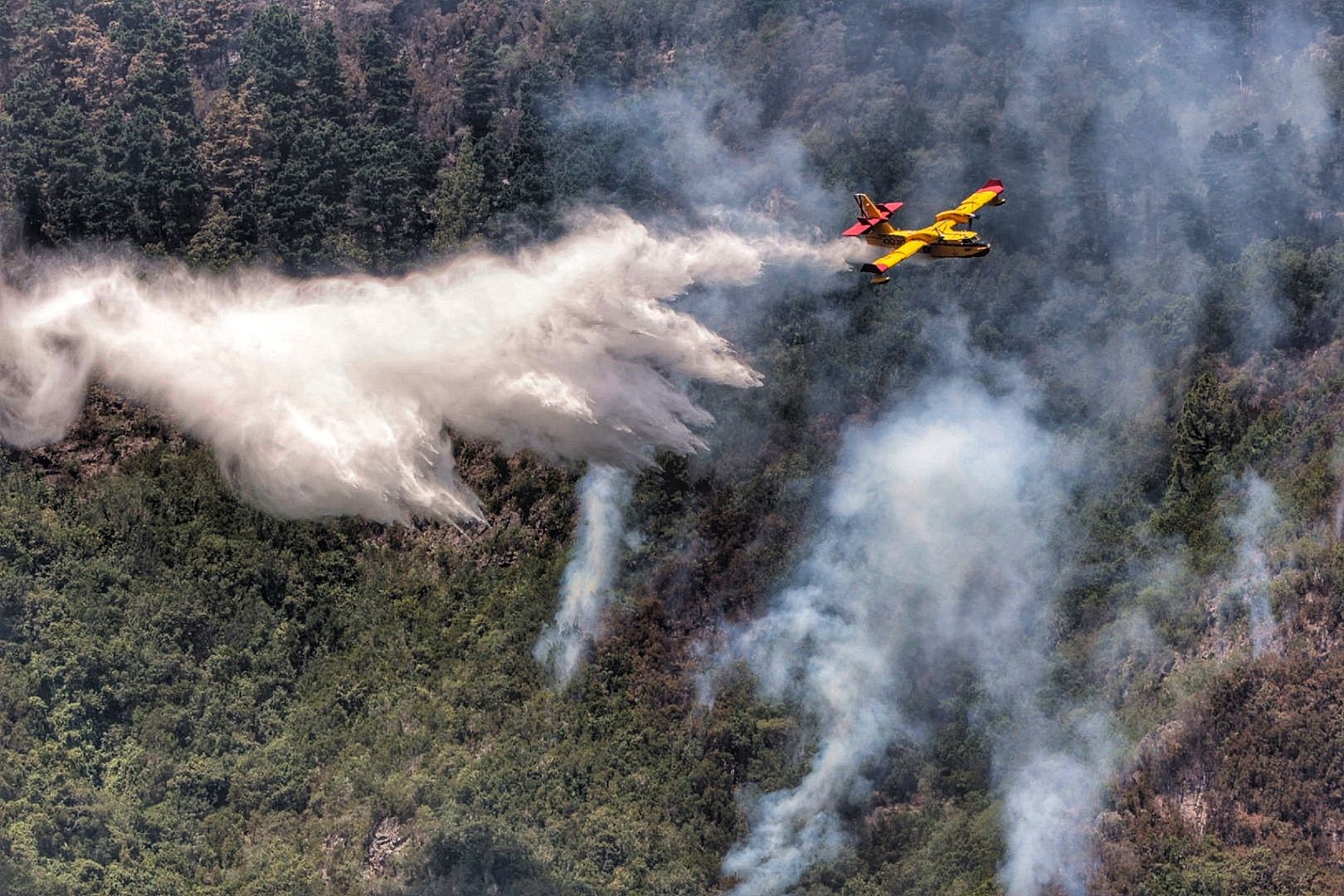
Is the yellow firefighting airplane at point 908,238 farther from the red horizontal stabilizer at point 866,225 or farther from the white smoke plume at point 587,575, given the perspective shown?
the white smoke plume at point 587,575

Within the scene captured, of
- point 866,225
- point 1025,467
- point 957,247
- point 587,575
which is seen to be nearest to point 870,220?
point 866,225

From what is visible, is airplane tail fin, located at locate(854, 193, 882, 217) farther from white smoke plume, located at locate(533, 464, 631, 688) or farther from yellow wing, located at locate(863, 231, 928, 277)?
white smoke plume, located at locate(533, 464, 631, 688)

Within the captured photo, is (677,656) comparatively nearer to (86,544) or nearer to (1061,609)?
(1061,609)

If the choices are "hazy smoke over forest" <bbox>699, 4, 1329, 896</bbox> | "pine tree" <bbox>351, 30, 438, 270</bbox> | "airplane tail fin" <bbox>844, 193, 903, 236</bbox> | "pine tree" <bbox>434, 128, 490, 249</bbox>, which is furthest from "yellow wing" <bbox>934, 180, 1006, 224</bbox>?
"pine tree" <bbox>351, 30, 438, 270</bbox>

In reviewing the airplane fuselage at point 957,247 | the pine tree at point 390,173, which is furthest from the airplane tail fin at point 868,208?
the pine tree at point 390,173

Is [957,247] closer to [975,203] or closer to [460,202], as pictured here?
[975,203]

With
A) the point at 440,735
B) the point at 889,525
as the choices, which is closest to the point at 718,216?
the point at 889,525
